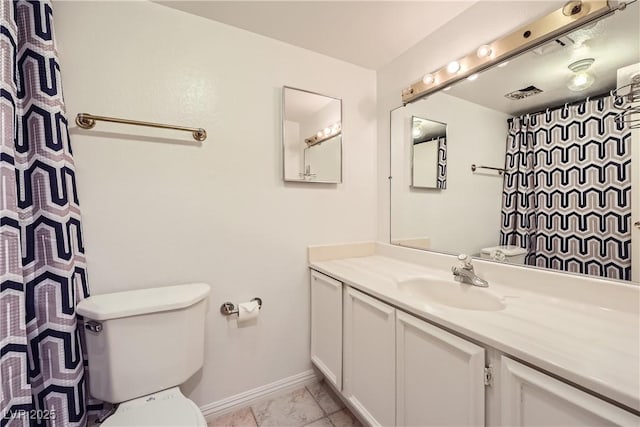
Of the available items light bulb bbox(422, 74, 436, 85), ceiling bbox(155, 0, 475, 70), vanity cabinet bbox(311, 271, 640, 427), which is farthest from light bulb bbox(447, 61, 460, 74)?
vanity cabinet bbox(311, 271, 640, 427)

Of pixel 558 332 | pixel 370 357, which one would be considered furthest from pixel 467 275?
pixel 370 357

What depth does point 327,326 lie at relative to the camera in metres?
1.52

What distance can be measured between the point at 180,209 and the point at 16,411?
867 mm

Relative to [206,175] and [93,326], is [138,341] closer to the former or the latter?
[93,326]

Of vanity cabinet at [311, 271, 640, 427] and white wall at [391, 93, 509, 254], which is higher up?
white wall at [391, 93, 509, 254]

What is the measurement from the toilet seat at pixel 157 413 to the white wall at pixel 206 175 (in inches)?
14.7

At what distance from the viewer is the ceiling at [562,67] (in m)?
0.91

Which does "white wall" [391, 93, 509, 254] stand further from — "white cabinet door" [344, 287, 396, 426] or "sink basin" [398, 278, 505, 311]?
"white cabinet door" [344, 287, 396, 426]

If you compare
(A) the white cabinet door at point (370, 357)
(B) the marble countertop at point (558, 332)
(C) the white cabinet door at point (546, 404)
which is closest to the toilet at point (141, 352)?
(A) the white cabinet door at point (370, 357)

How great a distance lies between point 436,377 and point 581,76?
1254mm

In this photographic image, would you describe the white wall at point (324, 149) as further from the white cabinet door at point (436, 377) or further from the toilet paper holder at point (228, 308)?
the white cabinet door at point (436, 377)

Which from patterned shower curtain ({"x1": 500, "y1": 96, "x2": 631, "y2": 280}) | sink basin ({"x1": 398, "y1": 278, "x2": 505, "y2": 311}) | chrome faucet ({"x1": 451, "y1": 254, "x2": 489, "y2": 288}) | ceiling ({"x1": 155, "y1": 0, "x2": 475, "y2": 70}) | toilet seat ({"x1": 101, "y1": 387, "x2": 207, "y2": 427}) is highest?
ceiling ({"x1": 155, "y1": 0, "x2": 475, "y2": 70})

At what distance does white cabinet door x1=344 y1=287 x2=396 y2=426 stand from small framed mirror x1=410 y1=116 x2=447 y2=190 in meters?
0.88

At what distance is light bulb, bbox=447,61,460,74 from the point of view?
1.37m
